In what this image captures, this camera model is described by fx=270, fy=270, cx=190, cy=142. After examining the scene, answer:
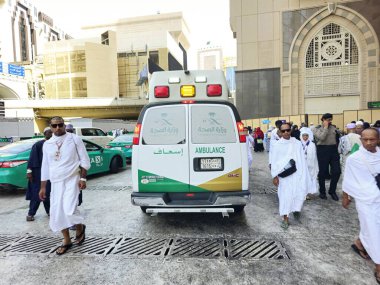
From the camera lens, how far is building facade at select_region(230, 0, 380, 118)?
26.8 metres

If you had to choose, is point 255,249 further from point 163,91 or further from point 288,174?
point 163,91

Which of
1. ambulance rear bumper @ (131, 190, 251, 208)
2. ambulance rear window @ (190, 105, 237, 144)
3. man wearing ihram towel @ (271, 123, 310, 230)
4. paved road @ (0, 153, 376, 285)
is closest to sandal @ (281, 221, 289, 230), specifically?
man wearing ihram towel @ (271, 123, 310, 230)

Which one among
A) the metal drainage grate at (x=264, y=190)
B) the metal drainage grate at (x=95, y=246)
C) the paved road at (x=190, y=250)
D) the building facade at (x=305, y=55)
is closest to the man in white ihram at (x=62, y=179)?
the metal drainage grate at (x=95, y=246)

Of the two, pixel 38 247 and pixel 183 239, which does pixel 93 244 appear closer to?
pixel 38 247

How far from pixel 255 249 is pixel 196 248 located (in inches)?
33.0

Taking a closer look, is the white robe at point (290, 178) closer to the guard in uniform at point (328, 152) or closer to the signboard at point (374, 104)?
the guard in uniform at point (328, 152)

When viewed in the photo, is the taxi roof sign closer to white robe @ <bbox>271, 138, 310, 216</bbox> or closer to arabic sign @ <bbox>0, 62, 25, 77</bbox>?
white robe @ <bbox>271, 138, 310, 216</bbox>

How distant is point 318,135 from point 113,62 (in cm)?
6830

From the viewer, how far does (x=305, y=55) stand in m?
28.5

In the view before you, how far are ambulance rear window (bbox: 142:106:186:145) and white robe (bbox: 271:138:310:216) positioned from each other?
176cm

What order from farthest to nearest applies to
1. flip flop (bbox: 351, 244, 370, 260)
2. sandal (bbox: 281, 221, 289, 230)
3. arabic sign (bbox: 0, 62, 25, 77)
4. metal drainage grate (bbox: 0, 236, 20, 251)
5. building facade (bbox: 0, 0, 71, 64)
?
building facade (bbox: 0, 0, 71, 64) → arabic sign (bbox: 0, 62, 25, 77) → sandal (bbox: 281, 221, 289, 230) → metal drainage grate (bbox: 0, 236, 20, 251) → flip flop (bbox: 351, 244, 370, 260)

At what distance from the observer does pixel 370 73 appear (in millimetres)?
26750

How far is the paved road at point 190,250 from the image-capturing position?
10.4 ft

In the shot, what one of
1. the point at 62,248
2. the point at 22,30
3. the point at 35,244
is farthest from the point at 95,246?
the point at 22,30
